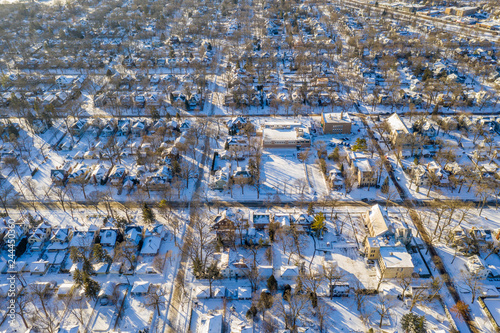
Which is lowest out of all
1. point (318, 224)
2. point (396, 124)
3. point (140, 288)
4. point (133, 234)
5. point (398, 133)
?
point (140, 288)

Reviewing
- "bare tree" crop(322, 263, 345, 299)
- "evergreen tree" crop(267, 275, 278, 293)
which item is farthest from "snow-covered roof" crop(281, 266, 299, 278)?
"bare tree" crop(322, 263, 345, 299)

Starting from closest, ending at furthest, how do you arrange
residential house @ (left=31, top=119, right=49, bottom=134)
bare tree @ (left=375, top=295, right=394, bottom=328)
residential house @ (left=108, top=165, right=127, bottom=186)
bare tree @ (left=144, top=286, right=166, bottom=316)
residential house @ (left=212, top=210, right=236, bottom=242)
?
bare tree @ (left=375, top=295, right=394, bottom=328) < bare tree @ (left=144, top=286, right=166, bottom=316) < residential house @ (left=212, top=210, right=236, bottom=242) < residential house @ (left=108, top=165, right=127, bottom=186) < residential house @ (left=31, top=119, right=49, bottom=134)

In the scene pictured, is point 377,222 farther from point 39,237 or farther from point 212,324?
point 39,237

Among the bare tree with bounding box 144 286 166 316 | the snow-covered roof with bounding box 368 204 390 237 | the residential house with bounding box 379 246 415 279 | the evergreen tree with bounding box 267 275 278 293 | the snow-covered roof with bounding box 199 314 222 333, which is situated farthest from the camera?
the snow-covered roof with bounding box 368 204 390 237

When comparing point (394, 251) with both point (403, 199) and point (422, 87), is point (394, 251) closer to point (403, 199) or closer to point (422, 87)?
point (403, 199)

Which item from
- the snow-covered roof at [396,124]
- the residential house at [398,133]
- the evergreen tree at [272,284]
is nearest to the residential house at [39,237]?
the evergreen tree at [272,284]

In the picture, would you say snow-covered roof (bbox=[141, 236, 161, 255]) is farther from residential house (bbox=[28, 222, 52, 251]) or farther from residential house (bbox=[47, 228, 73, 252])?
residential house (bbox=[28, 222, 52, 251])

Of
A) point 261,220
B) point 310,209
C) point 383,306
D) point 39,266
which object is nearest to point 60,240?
point 39,266

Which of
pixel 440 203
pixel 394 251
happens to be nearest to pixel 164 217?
pixel 394 251
